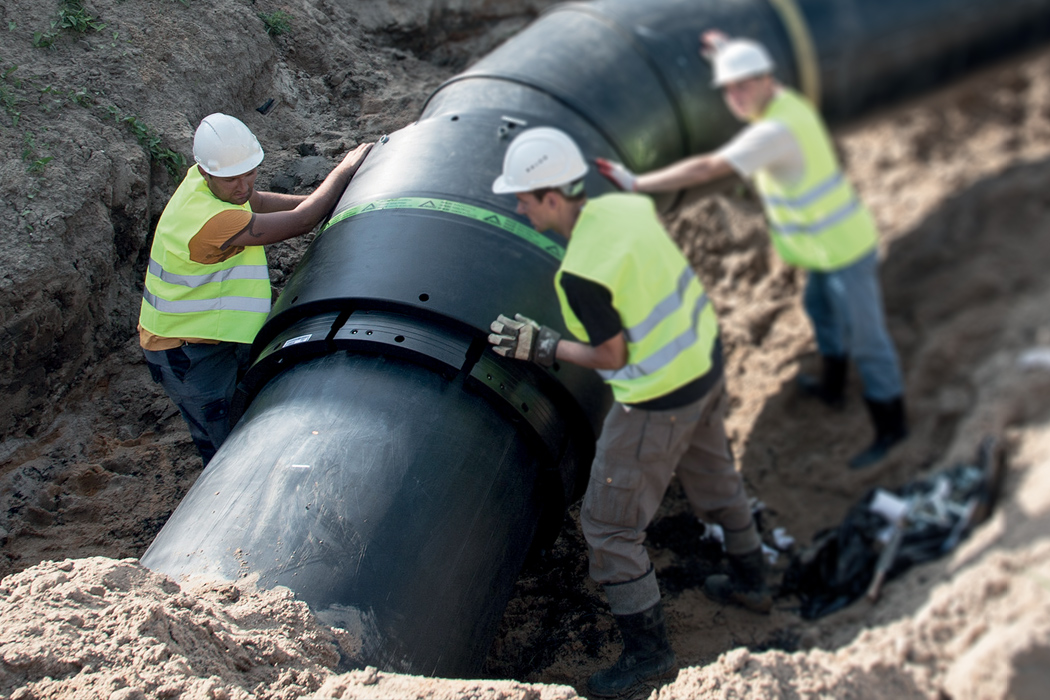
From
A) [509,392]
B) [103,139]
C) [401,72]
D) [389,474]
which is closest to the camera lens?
[389,474]

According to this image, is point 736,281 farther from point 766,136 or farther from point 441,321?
point 441,321

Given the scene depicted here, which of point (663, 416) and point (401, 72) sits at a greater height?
point (401, 72)

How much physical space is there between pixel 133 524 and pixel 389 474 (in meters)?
1.50

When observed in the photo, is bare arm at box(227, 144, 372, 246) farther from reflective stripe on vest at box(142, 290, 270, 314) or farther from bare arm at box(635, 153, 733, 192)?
bare arm at box(635, 153, 733, 192)

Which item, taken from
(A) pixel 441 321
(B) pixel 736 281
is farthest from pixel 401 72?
(B) pixel 736 281

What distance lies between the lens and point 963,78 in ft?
14.5

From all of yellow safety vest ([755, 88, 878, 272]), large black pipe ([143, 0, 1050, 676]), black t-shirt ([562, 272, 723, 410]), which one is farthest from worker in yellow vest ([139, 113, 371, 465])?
yellow safety vest ([755, 88, 878, 272])

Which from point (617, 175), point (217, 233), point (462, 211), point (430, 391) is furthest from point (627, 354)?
point (217, 233)

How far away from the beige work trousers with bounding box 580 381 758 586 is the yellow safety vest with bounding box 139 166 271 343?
1368mm

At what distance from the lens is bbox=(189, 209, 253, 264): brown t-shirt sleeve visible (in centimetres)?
286

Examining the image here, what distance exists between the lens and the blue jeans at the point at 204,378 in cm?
319

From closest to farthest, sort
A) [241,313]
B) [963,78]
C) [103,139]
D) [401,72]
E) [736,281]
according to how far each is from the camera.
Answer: [241,313] → [103,139] → [401,72] → [963,78] → [736,281]

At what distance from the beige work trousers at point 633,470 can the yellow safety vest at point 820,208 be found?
1339 millimetres

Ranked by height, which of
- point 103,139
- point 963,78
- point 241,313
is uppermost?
point 103,139
